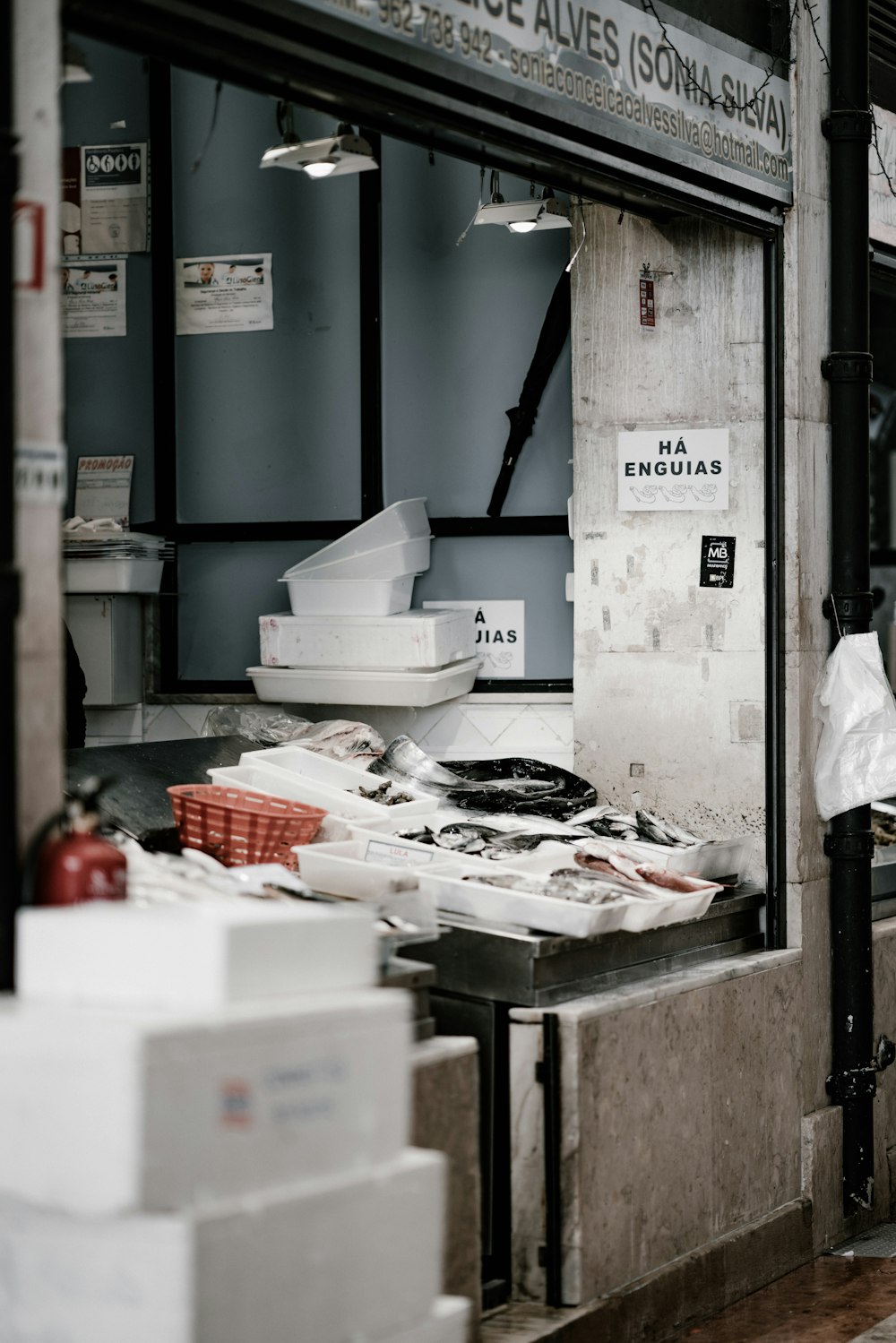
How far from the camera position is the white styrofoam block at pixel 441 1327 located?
3.19 metres

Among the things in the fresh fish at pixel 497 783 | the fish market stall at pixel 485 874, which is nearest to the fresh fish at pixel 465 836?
the fish market stall at pixel 485 874

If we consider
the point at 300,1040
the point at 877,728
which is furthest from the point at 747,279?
the point at 300,1040

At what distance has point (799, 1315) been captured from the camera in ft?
18.4

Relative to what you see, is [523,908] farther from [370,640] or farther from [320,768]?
[370,640]

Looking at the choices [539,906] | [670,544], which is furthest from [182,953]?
[670,544]

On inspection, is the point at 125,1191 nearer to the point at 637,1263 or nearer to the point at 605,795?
the point at 637,1263

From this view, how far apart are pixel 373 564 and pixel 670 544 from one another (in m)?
1.40

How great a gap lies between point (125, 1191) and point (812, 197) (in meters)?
4.86

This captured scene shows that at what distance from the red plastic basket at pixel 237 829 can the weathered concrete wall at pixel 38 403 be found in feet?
5.85

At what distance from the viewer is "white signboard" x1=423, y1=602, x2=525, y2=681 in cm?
751

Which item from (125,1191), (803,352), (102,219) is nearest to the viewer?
(125,1191)

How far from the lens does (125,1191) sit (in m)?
2.76

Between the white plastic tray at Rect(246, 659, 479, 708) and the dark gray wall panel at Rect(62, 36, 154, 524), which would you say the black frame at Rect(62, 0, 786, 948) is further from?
the white plastic tray at Rect(246, 659, 479, 708)

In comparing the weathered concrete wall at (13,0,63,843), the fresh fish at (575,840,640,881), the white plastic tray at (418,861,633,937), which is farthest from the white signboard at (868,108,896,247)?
the weathered concrete wall at (13,0,63,843)
